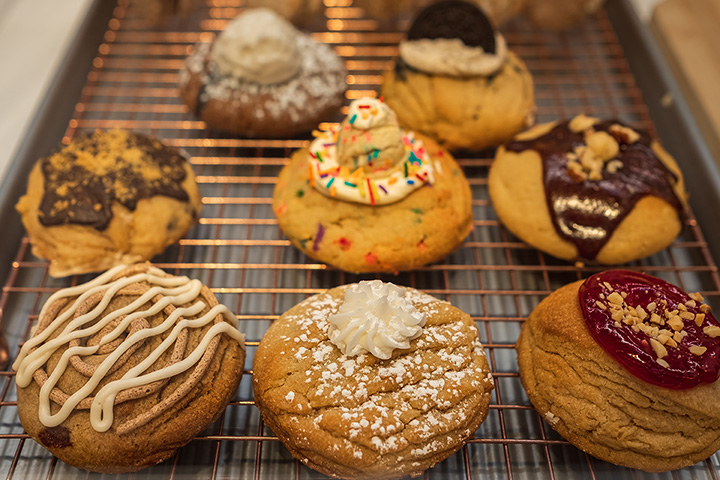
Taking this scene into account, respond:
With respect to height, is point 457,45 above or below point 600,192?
above

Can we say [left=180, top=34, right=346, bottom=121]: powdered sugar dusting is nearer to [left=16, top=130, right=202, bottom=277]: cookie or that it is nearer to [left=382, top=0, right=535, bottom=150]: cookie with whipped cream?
[left=382, top=0, right=535, bottom=150]: cookie with whipped cream

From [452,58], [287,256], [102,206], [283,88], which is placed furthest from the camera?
[283,88]

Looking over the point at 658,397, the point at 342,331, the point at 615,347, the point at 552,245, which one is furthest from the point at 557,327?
the point at 342,331

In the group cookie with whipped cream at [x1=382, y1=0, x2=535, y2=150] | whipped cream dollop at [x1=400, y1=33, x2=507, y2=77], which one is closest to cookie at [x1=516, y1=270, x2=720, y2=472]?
cookie with whipped cream at [x1=382, y1=0, x2=535, y2=150]

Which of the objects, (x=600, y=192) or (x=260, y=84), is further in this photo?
(x=260, y=84)

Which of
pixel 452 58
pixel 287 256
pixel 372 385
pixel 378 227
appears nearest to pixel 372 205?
pixel 378 227

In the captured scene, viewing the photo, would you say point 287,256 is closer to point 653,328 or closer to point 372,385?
point 372,385
